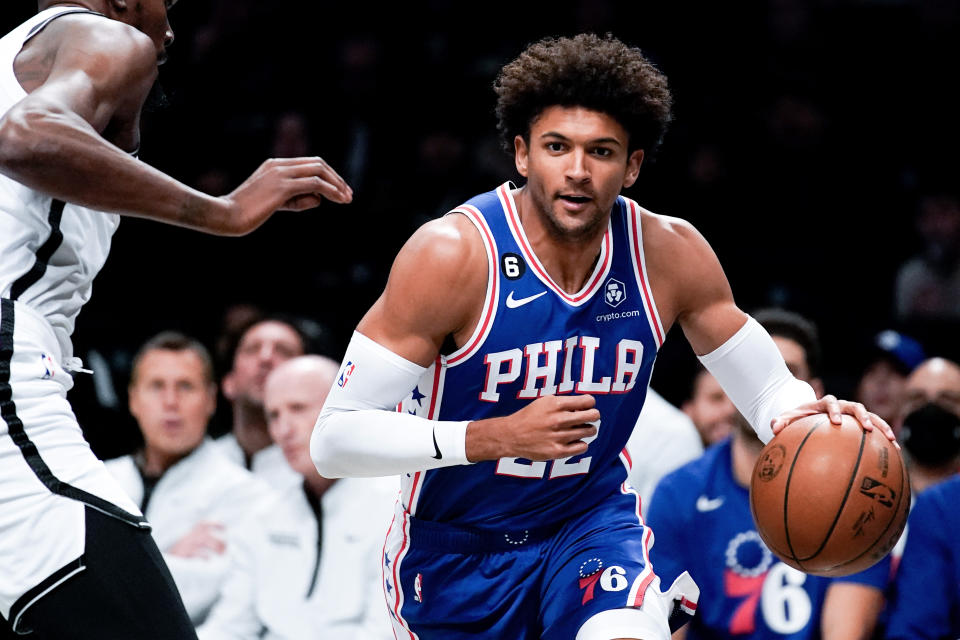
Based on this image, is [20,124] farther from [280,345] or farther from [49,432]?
[280,345]

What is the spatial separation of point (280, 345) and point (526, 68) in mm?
3229

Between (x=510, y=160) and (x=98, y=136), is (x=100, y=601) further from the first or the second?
(x=510, y=160)

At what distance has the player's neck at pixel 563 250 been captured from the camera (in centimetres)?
332

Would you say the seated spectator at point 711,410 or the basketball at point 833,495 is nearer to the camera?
the basketball at point 833,495

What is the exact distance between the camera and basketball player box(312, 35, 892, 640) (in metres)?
3.14

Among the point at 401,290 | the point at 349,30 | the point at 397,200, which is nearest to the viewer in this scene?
the point at 401,290

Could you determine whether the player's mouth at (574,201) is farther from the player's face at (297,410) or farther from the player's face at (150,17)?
the player's face at (297,410)

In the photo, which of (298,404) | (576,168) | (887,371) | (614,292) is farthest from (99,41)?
(887,371)

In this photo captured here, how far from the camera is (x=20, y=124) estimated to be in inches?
94.0

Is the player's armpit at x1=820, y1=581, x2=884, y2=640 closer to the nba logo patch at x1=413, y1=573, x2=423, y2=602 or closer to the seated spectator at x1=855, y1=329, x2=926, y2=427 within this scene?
the nba logo patch at x1=413, y1=573, x2=423, y2=602

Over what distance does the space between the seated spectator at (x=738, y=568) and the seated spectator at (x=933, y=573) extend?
15 centimetres

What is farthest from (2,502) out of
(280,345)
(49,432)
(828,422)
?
(280,345)

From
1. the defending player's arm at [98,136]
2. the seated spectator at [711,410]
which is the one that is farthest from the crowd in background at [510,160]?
the defending player's arm at [98,136]

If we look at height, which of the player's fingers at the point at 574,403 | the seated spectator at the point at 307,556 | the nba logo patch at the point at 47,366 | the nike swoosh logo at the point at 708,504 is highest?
the player's fingers at the point at 574,403
